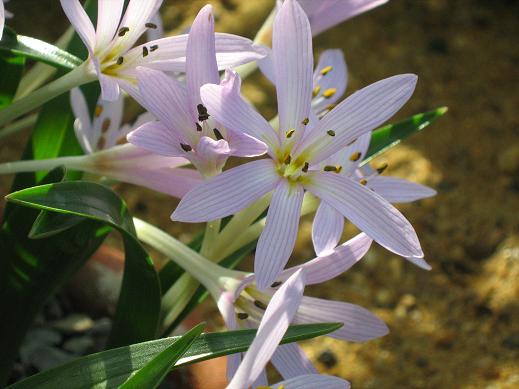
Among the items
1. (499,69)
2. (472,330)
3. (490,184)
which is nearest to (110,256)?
(472,330)

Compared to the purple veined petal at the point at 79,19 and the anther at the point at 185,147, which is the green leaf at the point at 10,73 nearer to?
the purple veined petal at the point at 79,19

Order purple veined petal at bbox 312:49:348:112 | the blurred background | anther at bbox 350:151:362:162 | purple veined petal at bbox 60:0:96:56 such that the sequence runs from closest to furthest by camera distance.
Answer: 1. purple veined petal at bbox 60:0:96:56
2. anther at bbox 350:151:362:162
3. purple veined petal at bbox 312:49:348:112
4. the blurred background

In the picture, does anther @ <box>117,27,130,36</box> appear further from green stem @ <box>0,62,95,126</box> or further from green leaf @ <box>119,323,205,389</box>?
green leaf @ <box>119,323,205,389</box>

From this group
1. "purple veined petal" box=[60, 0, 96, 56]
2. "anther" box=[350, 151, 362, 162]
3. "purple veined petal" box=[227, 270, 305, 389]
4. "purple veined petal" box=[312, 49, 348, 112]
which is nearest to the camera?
"purple veined petal" box=[227, 270, 305, 389]

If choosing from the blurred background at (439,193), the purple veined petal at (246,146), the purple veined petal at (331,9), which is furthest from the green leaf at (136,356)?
the blurred background at (439,193)

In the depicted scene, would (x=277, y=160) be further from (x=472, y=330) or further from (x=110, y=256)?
(x=472, y=330)

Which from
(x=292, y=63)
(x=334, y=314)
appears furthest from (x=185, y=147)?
(x=334, y=314)

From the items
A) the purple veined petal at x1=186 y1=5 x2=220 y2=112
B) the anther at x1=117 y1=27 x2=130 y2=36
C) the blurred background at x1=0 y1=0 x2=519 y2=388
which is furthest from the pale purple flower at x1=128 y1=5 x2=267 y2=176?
the blurred background at x1=0 y1=0 x2=519 y2=388
